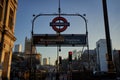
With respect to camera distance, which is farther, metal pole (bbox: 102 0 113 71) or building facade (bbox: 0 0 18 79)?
building facade (bbox: 0 0 18 79)

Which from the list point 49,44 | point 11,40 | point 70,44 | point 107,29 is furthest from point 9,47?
point 107,29

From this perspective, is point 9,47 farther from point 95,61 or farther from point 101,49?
point 101,49

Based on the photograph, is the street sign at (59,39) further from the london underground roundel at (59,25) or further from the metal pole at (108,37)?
the metal pole at (108,37)

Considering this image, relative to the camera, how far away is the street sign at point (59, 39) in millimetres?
19875

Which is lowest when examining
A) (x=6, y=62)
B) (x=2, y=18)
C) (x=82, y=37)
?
(x=6, y=62)

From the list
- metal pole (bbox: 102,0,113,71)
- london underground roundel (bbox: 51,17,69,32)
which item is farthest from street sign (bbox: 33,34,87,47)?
metal pole (bbox: 102,0,113,71)

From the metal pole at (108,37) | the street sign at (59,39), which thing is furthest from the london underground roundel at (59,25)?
the metal pole at (108,37)

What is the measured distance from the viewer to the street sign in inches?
782

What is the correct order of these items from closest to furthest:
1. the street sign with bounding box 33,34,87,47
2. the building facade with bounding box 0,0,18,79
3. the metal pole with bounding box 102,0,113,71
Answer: the metal pole with bounding box 102,0,113,71 → the building facade with bounding box 0,0,18,79 → the street sign with bounding box 33,34,87,47

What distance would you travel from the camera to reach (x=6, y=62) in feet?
69.0

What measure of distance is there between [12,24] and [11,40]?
2.15m

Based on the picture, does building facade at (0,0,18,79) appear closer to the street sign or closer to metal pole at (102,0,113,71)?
the street sign

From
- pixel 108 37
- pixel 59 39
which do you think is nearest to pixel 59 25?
pixel 59 39

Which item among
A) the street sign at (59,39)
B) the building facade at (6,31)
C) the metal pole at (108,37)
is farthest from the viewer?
the street sign at (59,39)
